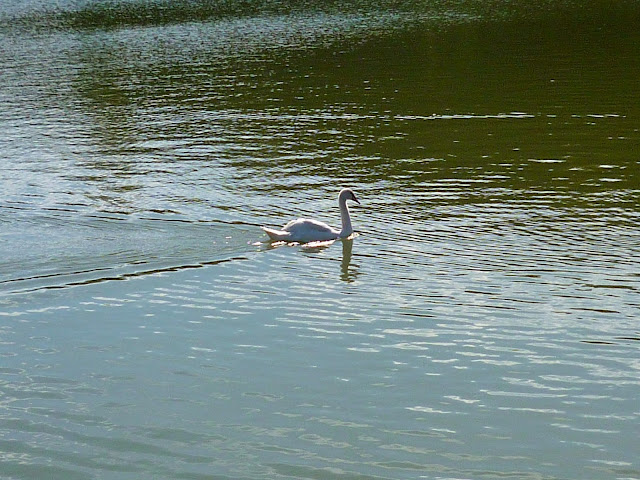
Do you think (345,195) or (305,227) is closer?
(305,227)

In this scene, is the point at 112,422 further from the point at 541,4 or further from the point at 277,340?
the point at 541,4

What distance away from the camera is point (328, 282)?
15781mm

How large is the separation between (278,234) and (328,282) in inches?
83.1

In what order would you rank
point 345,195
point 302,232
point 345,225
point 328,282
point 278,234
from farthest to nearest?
point 345,195 → point 345,225 → point 302,232 → point 278,234 → point 328,282

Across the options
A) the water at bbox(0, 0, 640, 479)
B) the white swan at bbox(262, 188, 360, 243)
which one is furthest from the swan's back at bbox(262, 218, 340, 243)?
the water at bbox(0, 0, 640, 479)

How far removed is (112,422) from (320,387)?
2.27m

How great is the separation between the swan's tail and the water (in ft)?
1.22

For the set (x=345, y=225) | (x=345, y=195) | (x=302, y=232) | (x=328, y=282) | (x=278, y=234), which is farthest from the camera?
(x=345, y=195)

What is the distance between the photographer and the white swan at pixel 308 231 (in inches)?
696

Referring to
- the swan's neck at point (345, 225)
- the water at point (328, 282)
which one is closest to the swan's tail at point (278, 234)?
the water at point (328, 282)

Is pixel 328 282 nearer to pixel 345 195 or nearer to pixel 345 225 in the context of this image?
pixel 345 225

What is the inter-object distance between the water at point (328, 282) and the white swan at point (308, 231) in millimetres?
306


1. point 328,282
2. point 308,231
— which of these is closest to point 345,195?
point 308,231

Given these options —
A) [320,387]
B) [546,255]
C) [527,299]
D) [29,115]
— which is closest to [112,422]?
[320,387]
